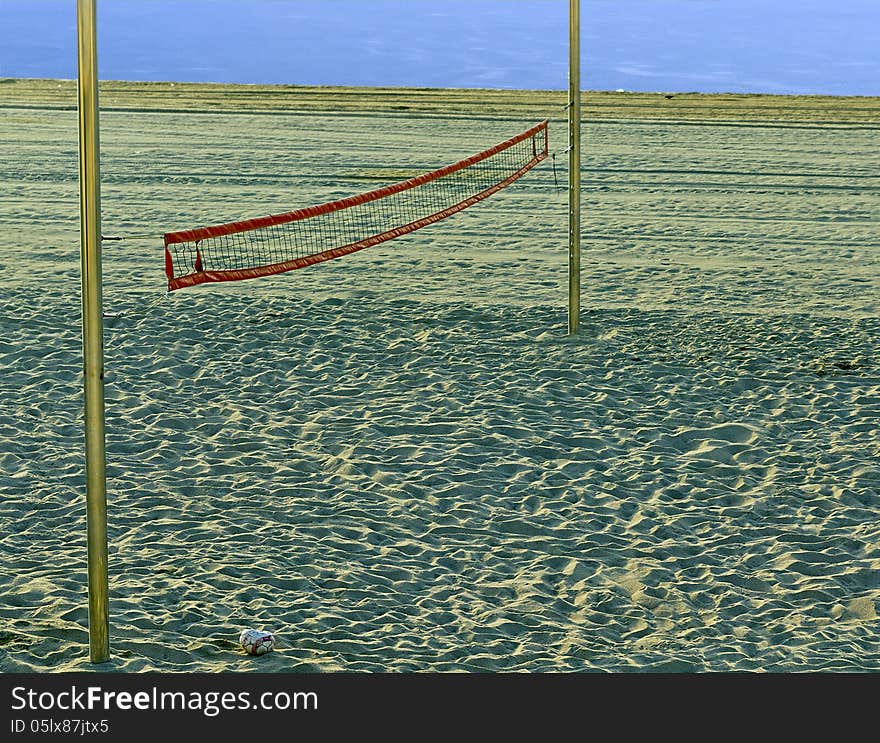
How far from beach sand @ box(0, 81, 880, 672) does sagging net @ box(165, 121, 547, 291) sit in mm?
418

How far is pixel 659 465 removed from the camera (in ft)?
24.5

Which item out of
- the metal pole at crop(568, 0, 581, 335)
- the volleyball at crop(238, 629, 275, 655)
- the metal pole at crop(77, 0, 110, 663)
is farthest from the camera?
the metal pole at crop(568, 0, 581, 335)

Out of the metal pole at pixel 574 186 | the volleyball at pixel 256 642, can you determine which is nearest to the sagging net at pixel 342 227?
the metal pole at pixel 574 186

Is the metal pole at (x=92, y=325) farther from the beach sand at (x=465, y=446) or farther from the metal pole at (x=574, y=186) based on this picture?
the metal pole at (x=574, y=186)

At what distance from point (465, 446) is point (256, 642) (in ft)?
8.75

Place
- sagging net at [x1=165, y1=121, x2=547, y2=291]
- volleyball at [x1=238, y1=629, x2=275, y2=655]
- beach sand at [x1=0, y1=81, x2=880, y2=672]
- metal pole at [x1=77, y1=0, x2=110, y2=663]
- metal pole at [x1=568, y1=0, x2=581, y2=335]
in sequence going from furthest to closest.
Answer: sagging net at [x1=165, y1=121, x2=547, y2=291]
metal pole at [x1=568, y1=0, x2=581, y2=335]
beach sand at [x1=0, y1=81, x2=880, y2=672]
volleyball at [x1=238, y1=629, x2=275, y2=655]
metal pole at [x1=77, y1=0, x2=110, y2=663]

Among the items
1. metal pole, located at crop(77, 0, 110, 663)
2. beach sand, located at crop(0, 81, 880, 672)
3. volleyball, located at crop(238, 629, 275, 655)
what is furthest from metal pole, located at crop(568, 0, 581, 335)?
metal pole, located at crop(77, 0, 110, 663)

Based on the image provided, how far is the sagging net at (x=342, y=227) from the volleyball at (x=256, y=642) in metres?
3.49

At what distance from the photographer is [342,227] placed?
1452cm

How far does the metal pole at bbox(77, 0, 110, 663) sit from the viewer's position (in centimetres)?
460

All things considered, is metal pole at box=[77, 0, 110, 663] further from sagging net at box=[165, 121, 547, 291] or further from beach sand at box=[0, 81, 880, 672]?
sagging net at box=[165, 121, 547, 291]

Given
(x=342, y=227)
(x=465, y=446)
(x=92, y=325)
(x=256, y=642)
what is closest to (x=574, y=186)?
(x=465, y=446)

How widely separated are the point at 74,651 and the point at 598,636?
1.95 metres

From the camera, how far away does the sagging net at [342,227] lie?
1027 centimetres
